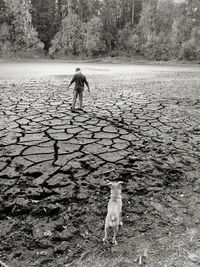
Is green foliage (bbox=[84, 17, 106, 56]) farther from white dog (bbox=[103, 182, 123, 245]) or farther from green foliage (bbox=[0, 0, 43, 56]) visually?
white dog (bbox=[103, 182, 123, 245])

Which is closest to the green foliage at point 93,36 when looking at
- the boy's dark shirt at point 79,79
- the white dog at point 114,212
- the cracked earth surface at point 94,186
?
the boy's dark shirt at point 79,79

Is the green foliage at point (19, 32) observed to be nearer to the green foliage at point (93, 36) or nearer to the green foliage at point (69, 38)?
the green foliage at point (69, 38)

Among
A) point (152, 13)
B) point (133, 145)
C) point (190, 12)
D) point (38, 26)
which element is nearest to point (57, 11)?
point (38, 26)

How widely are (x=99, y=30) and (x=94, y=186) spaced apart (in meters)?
47.2

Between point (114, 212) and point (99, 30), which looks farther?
point (99, 30)

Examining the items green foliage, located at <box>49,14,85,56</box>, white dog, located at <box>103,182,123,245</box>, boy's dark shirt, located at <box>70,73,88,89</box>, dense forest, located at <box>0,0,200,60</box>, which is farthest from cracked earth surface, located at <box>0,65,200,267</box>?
green foliage, located at <box>49,14,85,56</box>

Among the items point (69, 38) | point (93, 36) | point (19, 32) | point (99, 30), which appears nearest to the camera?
point (19, 32)

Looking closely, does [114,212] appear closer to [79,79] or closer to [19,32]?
[79,79]

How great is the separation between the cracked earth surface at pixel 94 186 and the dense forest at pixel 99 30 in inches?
1506

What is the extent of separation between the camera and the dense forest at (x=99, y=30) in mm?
42969

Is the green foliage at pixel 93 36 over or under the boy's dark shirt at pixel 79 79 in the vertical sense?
over

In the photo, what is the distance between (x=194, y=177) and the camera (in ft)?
12.4

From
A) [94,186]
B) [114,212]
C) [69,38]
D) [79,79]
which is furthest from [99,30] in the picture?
[114,212]

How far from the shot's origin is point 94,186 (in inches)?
136
